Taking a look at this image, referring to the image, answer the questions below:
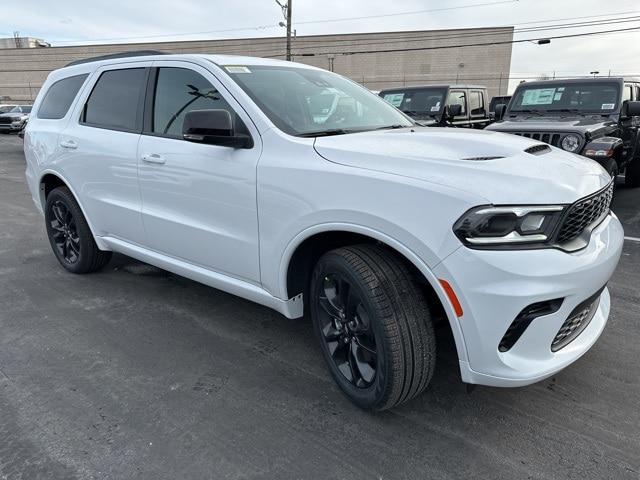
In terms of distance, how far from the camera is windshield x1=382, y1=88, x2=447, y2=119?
10.5 metres

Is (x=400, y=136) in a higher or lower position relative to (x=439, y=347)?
higher

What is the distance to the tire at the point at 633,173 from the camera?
873 centimetres

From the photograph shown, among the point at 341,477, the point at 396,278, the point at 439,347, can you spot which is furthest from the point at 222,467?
the point at 439,347

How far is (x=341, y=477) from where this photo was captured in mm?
2160

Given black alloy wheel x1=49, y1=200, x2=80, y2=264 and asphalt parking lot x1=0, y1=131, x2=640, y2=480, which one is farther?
black alloy wheel x1=49, y1=200, x2=80, y2=264

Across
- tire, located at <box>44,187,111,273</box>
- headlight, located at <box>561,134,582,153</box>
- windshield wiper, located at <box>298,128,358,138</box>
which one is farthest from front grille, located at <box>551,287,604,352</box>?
headlight, located at <box>561,134,582,153</box>

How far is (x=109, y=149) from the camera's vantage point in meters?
3.78

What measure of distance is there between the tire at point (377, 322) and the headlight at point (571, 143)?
17.2 ft

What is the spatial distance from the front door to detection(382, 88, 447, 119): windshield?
772 centimetres

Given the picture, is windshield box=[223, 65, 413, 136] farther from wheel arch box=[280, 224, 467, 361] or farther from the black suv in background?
the black suv in background

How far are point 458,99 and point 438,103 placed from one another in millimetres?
848

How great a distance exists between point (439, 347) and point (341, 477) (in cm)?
132

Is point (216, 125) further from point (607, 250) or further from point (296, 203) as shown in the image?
point (607, 250)

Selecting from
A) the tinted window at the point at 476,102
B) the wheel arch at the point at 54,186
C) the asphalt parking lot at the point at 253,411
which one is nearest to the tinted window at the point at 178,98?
the wheel arch at the point at 54,186
